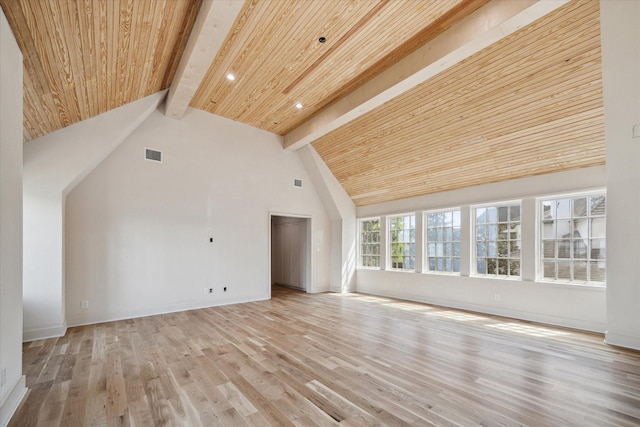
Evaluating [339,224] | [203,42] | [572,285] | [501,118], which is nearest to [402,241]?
[339,224]

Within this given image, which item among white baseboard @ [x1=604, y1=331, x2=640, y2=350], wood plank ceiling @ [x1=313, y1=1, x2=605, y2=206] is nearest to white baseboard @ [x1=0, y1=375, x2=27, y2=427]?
wood plank ceiling @ [x1=313, y1=1, x2=605, y2=206]

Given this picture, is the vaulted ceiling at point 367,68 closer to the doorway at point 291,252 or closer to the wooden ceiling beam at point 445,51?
the wooden ceiling beam at point 445,51

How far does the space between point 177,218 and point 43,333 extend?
2512 millimetres

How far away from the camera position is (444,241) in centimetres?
657

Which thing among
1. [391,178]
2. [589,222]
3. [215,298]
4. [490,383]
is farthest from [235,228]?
[589,222]

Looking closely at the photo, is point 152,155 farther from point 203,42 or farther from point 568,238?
point 568,238

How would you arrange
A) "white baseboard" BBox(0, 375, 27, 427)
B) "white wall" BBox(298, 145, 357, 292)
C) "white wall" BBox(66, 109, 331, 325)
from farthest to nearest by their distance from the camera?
"white wall" BBox(298, 145, 357, 292) → "white wall" BBox(66, 109, 331, 325) → "white baseboard" BBox(0, 375, 27, 427)

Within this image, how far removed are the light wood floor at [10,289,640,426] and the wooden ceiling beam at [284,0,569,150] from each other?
11.6 feet

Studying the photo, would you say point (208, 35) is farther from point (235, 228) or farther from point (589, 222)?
point (589, 222)

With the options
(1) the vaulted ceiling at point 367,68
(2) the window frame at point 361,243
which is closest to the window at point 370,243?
(2) the window frame at point 361,243

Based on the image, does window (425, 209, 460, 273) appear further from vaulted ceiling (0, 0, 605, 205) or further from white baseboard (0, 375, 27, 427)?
white baseboard (0, 375, 27, 427)

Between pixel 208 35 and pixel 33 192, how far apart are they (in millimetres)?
3319

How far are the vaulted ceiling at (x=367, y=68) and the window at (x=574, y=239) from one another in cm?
68

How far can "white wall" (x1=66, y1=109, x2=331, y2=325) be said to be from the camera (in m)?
4.92
